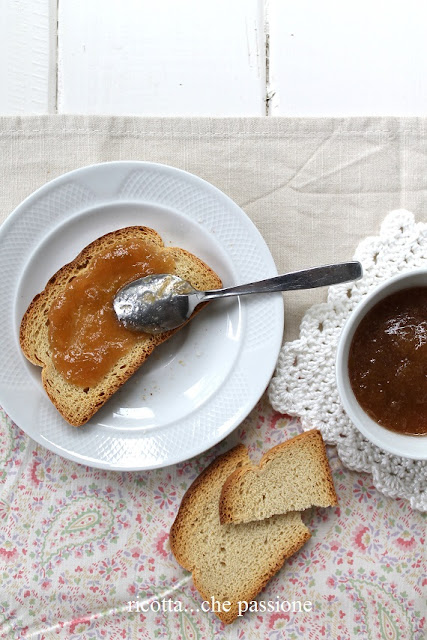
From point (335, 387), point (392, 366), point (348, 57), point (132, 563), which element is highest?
point (348, 57)

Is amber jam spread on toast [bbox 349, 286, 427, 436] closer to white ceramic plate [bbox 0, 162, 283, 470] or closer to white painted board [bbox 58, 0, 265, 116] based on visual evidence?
white ceramic plate [bbox 0, 162, 283, 470]

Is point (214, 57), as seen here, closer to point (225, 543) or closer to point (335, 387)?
point (335, 387)

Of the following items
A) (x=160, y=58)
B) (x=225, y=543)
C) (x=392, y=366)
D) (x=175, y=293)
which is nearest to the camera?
(x=392, y=366)

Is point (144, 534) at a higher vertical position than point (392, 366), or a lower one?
lower

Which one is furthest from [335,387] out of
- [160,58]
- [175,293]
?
[160,58]

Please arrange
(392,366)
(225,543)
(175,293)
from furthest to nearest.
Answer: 1. (225,543)
2. (175,293)
3. (392,366)

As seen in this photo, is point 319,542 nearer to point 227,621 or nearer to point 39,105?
point 227,621

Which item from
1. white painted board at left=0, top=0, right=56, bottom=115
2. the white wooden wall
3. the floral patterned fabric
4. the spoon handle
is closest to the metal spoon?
the spoon handle
